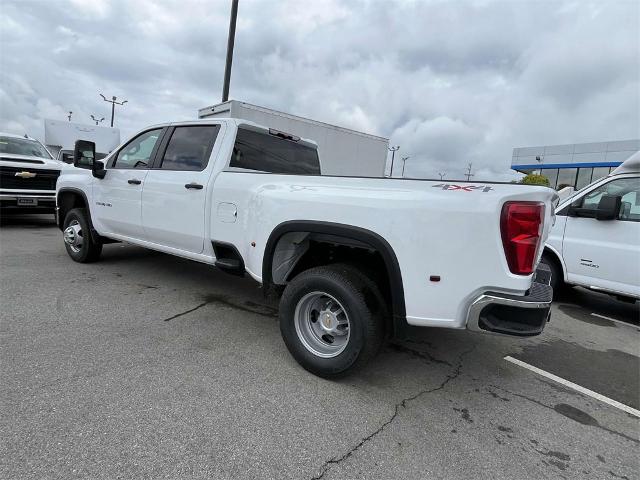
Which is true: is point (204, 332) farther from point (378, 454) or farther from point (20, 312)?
point (378, 454)

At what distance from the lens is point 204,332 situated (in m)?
3.58

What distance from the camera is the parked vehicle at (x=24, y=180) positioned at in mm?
7824

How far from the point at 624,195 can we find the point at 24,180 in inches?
412

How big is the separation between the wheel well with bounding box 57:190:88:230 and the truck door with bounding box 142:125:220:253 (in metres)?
2.13

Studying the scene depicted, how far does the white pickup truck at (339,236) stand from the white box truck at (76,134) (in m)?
18.4

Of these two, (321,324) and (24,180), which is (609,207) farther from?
(24,180)

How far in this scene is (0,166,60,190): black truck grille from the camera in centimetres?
780

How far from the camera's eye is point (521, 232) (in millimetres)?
2221

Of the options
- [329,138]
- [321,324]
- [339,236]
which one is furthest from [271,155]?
[329,138]

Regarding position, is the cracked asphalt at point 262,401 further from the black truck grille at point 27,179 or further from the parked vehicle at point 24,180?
the black truck grille at point 27,179

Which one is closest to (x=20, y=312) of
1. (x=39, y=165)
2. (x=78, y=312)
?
(x=78, y=312)

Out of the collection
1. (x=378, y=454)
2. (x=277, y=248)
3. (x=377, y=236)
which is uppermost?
(x=377, y=236)

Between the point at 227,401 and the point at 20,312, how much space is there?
8.24ft

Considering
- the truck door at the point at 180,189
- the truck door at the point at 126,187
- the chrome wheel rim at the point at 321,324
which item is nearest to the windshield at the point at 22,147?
the truck door at the point at 126,187
